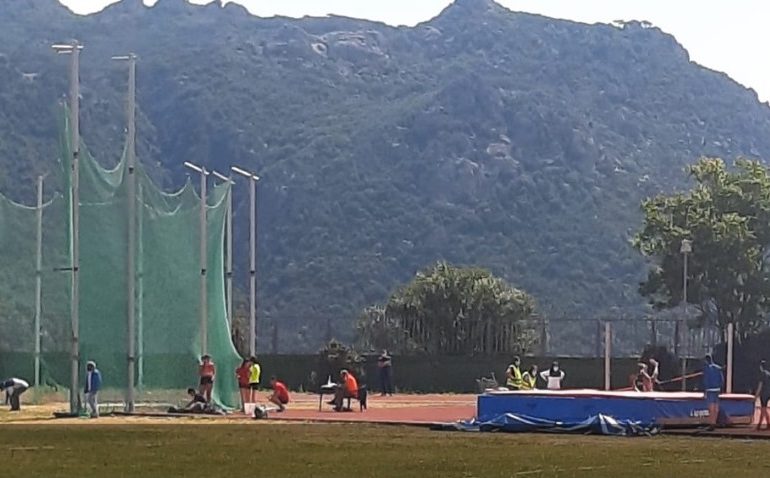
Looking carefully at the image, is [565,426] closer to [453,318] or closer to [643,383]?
[643,383]

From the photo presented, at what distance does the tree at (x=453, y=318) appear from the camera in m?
68.4

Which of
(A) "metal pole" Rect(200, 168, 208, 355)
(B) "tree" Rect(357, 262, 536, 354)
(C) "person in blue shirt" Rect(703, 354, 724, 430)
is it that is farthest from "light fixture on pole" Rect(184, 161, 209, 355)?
(B) "tree" Rect(357, 262, 536, 354)

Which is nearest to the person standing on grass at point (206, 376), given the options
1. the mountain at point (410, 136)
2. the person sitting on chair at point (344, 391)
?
the person sitting on chair at point (344, 391)

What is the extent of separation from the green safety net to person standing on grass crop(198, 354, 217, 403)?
2.47ft

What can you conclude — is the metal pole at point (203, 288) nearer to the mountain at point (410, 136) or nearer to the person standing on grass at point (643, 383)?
the person standing on grass at point (643, 383)

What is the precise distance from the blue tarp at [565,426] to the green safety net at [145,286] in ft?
27.8

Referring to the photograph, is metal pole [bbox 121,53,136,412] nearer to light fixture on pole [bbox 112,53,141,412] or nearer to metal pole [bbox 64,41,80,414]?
light fixture on pole [bbox 112,53,141,412]

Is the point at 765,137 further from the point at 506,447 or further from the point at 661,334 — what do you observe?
the point at 506,447

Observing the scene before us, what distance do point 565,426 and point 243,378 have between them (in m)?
10.4

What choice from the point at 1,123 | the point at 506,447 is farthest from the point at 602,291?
the point at 506,447

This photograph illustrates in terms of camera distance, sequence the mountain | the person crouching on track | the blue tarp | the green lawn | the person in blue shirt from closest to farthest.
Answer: the green lawn, the blue tarp, the person in blue shirt, the person crouching on track, the mountain

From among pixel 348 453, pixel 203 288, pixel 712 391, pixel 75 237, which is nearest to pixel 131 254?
pixel 75 237

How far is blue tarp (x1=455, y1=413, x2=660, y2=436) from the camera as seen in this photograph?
107 ft

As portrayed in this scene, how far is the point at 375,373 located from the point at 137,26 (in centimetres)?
14148
